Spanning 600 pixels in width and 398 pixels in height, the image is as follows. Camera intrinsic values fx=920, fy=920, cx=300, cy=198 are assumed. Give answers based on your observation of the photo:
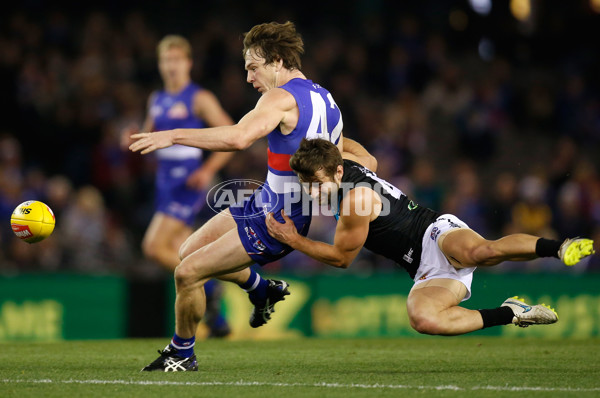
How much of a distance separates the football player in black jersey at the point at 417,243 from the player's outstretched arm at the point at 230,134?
1.04 feet

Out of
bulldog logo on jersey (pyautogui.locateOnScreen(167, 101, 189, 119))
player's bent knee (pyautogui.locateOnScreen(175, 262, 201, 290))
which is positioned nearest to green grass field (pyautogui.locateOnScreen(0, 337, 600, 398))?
player's bent knee (pyautogui.locateOnScreen(175, 262, 201, 290))

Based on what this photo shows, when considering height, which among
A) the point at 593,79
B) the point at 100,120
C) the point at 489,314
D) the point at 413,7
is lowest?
the point at 489,314

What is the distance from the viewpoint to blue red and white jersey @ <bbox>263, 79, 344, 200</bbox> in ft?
21.9

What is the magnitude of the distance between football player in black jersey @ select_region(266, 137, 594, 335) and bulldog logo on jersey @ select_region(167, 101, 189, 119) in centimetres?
383

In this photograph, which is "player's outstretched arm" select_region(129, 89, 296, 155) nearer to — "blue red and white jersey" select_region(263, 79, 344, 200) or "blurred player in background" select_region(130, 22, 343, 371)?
"blurred player in background" select_region(130, 22, 343, 371)

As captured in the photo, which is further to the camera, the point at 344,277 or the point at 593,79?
the point at 593,79

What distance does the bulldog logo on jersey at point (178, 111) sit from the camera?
1059 cm

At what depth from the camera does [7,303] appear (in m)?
10.8

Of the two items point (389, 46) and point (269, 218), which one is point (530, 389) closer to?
point (269, 218)

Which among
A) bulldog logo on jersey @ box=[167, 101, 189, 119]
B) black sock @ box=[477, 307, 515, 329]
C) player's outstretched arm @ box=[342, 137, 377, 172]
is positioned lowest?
black sock @ box=[477, 307, 515, 329]

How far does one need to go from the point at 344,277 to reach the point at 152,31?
23.9 feet

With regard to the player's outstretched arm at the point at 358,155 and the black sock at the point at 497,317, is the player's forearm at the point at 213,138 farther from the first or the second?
the black sock at the point at 497,317

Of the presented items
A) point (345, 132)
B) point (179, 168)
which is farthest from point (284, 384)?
point (345, 132)

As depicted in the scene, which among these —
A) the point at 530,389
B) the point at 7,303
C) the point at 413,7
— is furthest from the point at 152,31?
the point at 530,389
